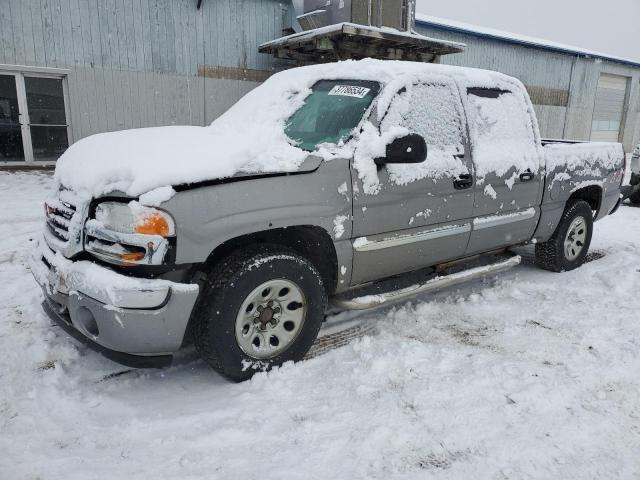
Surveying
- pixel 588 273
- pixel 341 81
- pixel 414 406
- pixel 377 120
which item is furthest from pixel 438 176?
pixel 588 273

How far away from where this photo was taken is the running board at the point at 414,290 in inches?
131

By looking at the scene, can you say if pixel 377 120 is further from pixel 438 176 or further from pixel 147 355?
pixel 147 355

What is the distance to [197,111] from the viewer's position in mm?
12977

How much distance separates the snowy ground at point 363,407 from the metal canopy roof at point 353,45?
29.4ft

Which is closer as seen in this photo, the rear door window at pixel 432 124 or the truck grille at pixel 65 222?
the truck grille at pixel 65 222

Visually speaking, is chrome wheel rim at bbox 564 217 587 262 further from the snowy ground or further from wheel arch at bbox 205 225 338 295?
wheel arch at bbox 205 225 338 295

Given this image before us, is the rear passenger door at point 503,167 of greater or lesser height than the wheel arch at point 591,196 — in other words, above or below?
above

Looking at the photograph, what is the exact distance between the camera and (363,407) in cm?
270

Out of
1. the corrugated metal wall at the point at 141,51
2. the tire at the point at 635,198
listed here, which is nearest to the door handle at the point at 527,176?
the tire at the point at 635,198

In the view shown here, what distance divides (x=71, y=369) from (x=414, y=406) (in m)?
2.08

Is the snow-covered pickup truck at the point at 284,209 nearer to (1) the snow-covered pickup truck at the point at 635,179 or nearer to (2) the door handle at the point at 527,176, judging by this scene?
(2) the door handle at the point at 527,176

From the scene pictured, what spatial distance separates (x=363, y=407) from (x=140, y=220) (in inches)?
60.6

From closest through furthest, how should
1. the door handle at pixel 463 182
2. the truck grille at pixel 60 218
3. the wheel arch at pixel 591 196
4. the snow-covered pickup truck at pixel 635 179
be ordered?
the truck grille at pixel 60 218
the door handle at pixel 463 182
the wheel arch at pixel 591 196
the snow-covered pickup truck at pixel 635 179

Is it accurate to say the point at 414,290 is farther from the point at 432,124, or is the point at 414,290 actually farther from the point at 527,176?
the point at 527,176
